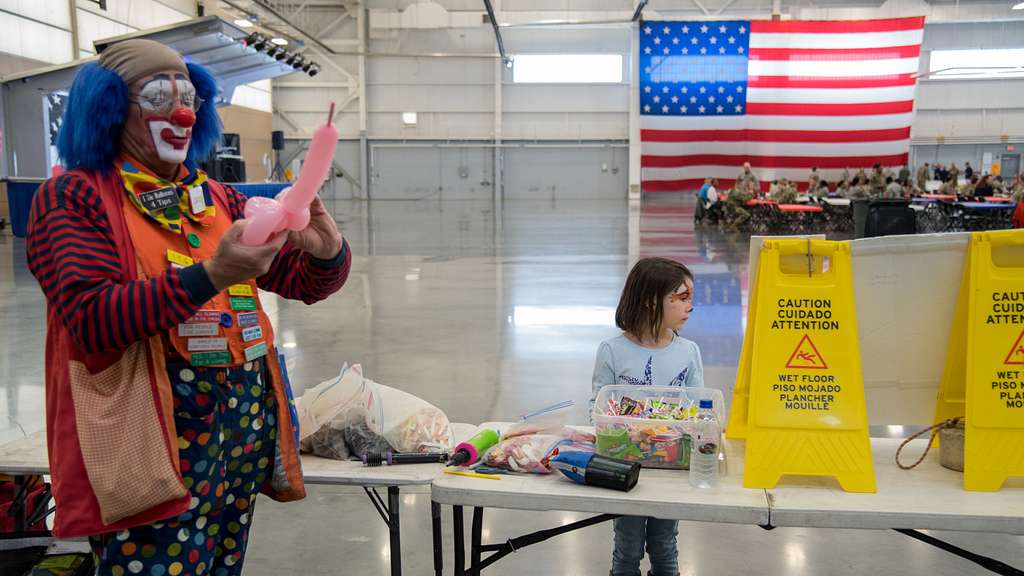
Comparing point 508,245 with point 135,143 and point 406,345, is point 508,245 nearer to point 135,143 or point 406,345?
point 406,345

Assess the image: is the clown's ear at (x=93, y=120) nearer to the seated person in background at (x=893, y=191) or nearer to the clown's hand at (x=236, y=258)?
the clown's hand at (x=236, y=258)

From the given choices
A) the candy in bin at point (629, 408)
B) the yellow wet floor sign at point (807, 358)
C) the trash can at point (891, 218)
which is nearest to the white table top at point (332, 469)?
the candy in bin at point (629, 408)

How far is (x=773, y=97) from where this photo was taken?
23.0 meters

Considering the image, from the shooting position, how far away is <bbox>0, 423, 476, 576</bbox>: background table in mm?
2086

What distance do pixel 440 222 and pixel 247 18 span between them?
26.7 ft

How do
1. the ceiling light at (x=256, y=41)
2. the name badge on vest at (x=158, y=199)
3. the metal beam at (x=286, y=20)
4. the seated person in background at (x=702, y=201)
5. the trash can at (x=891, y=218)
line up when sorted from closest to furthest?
the name badge on vest at (x=158, y=199) → the trash can at (x=891, y=218) → the ceiling light at (x=256, y=41) → the seated person in background at (x=702, y=201) → the metal beam at (x=286, y=20)

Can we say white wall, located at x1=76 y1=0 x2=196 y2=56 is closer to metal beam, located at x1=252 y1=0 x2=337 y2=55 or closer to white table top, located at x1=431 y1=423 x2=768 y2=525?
metal beam, located at x1=252 y1=0 x2=337 y2=55

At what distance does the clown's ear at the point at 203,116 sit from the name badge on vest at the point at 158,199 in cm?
21

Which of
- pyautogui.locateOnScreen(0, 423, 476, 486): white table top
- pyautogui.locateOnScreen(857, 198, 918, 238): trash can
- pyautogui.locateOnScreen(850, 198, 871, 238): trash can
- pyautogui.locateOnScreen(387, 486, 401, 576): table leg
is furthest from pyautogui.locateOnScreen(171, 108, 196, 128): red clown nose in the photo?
pyautogui.locateOnScreen(850, 198, 871, 238): trash can

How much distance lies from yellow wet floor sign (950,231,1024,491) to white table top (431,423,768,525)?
556 mm

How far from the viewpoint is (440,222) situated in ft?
64.7

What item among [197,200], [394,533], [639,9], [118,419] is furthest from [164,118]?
[639,9]

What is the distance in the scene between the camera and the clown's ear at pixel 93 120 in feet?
4.91

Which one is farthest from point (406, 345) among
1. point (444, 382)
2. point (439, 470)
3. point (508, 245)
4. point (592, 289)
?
point (508, 245)
